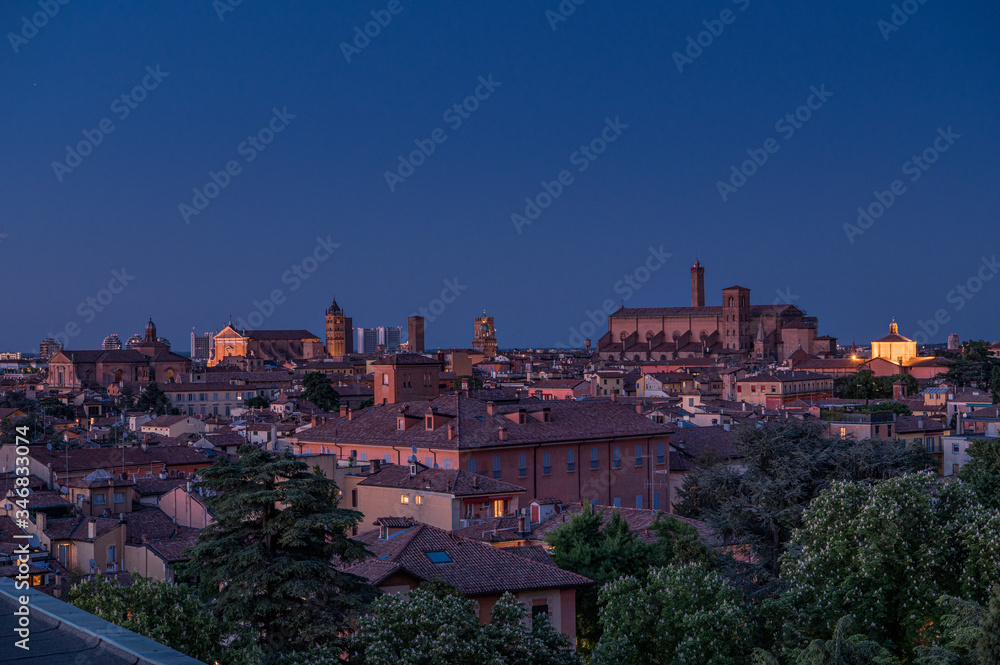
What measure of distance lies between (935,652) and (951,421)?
143ft

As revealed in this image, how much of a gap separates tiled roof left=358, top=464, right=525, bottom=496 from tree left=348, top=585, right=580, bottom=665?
12.3 meters

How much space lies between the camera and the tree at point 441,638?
31.0ft

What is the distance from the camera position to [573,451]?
2997 centimetres

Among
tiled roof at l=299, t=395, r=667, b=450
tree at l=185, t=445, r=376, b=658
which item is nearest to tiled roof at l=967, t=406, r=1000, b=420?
tiled roof at l=299, t=395, r=667, b=450

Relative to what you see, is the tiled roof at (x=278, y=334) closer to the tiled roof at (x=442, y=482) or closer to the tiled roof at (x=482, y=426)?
the tiled roof at (x=482, y=426)

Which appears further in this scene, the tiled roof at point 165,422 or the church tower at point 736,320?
the church tower at point 736,320

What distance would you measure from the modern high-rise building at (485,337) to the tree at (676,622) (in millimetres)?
153344

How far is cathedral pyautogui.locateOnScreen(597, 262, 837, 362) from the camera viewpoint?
132m

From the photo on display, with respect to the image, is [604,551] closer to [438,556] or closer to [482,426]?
[438,556]

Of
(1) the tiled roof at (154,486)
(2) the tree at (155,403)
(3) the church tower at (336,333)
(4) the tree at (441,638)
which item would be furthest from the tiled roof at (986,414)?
(3) the church tower at (336,333)

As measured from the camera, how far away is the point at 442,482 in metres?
23.2

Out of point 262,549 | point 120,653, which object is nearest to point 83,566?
point 262,549

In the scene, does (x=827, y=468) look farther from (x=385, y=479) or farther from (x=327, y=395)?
(x=327, y=395)

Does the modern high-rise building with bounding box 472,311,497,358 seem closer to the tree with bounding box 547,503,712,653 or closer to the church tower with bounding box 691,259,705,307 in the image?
the church tower with bounding box 691,259,705,307
